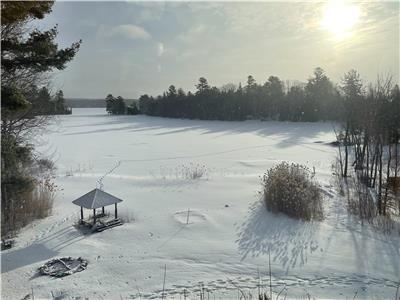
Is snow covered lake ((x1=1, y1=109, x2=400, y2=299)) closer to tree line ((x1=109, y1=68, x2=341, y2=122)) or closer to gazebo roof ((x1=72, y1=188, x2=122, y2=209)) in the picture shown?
gazebo roof ((x1=72, y1=188, x2=122, y2=209))

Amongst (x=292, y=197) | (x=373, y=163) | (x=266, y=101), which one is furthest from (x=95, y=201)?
(x=266, y=101)

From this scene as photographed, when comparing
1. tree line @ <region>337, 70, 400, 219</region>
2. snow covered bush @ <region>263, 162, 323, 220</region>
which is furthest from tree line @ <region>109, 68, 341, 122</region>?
snow covered bush @ <region>263, 162, 323, 220</region>

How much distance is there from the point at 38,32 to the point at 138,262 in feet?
19.1

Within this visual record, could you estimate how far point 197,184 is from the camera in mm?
13297

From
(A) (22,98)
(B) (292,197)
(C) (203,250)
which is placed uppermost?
(A) (22,98)

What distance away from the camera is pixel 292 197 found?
377 inches

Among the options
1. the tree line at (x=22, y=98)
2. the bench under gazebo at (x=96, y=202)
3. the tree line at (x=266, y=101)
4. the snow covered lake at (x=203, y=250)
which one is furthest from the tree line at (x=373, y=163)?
the tree line at (x=266, y=101)

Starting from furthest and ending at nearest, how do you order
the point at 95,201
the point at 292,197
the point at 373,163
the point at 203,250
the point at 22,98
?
the point at 373,163
the point at 292,197
the point at 95,201
the point at 203,250
the point at 22,98

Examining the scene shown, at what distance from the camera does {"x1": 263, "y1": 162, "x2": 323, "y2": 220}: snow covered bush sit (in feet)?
31.0

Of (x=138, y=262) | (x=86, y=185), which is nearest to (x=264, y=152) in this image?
(x=86, y=185)

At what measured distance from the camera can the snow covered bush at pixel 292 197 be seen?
9445mm

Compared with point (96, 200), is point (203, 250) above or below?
below

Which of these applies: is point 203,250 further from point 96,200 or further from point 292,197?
point 292,197

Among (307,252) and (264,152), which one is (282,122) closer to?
(264,152)
